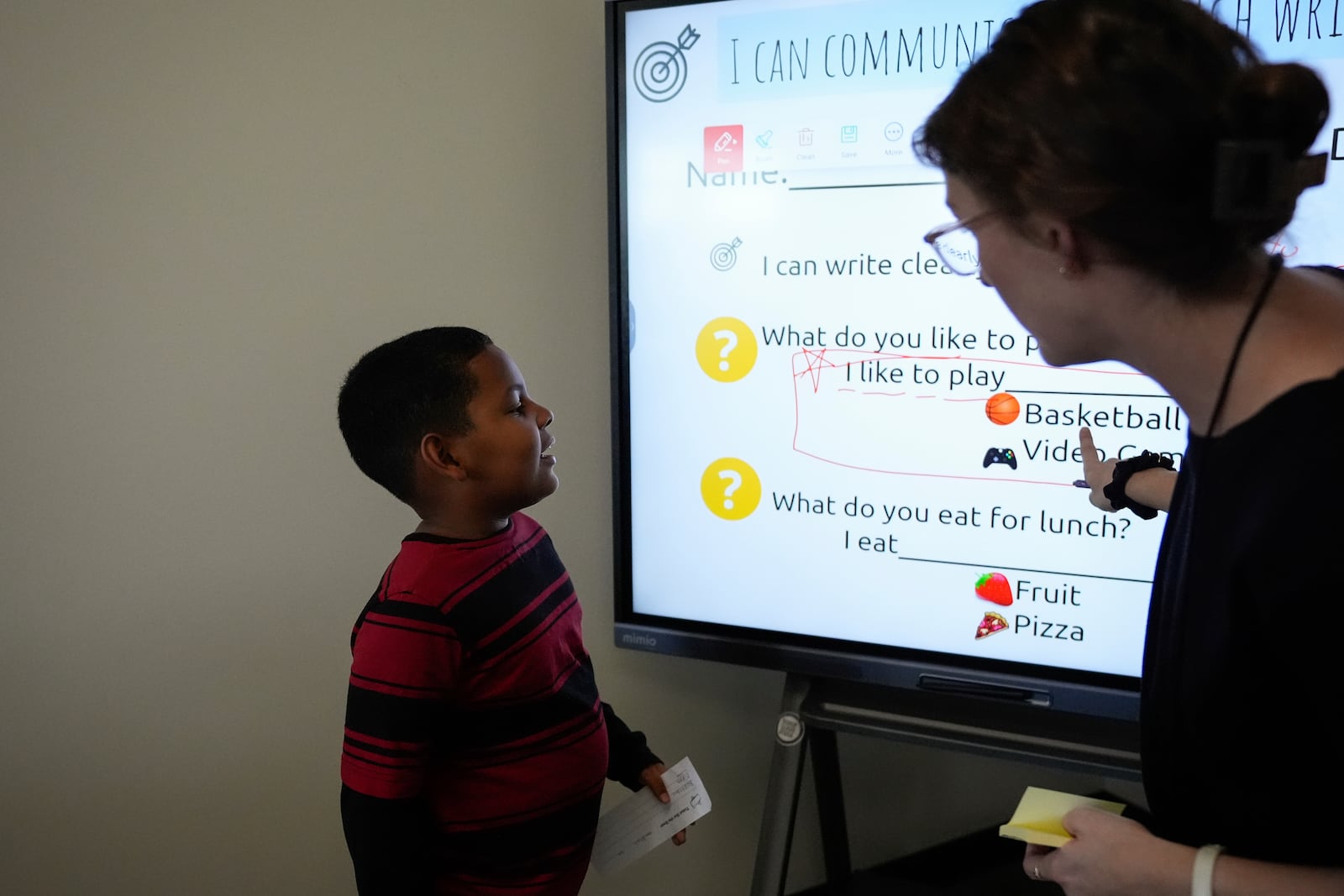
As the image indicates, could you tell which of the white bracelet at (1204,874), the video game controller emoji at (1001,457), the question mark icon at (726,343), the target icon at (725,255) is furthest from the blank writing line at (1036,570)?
the white bracelet at (1204,874)

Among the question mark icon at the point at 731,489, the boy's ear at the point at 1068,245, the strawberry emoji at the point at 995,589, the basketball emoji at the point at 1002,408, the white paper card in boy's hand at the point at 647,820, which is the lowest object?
the white paper card in boy's hand at the point at 647,820

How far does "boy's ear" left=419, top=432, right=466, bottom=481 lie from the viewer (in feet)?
3.80

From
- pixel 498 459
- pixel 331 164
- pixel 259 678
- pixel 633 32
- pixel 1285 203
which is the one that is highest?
pixel 633 32

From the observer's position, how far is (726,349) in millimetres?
1630

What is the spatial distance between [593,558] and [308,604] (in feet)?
1.69

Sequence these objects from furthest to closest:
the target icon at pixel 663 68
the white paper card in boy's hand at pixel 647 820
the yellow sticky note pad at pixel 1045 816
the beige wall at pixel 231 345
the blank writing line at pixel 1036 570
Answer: the beige wall at pixel 231 345
the target icon at pixel 663 68
the blank writing line at pixel 1036 570
the white paper card in boy's hand at pixel 647 820
the yellow sticky note pad at pixel 1045 816

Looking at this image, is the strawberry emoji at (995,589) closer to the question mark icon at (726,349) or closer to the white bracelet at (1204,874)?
the question mark icon at (726,349)

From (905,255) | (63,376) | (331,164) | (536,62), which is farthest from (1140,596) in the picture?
(63,376)

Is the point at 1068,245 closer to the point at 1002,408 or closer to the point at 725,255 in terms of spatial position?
the point at 1002,408

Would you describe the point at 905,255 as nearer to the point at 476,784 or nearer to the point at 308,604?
the point at 476,784

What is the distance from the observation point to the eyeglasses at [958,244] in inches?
33.8

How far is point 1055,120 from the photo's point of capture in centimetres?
74

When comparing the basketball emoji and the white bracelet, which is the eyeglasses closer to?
the basketball emoji

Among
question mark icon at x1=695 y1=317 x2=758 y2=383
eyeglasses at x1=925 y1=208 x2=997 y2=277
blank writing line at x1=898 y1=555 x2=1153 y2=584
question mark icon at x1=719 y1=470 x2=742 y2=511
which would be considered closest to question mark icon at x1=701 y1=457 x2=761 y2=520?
question mark icon at x1=719 y1=470 x2=742 y2=511
